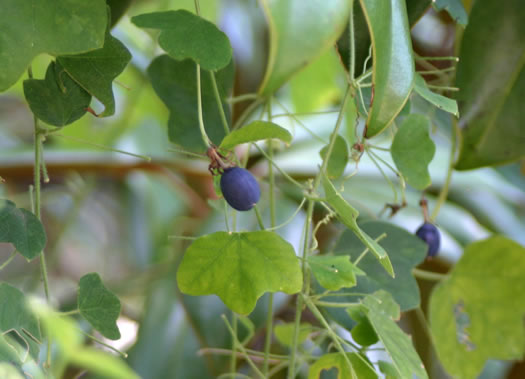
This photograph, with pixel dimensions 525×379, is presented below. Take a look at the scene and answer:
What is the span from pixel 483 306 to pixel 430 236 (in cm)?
7

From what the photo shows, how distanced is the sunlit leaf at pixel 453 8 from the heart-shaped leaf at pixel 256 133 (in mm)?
128

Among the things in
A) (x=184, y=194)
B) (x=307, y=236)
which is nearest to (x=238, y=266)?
(x=307, y=236)

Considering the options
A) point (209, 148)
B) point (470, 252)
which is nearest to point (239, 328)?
point (470, 252)

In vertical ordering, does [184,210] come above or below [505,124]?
below

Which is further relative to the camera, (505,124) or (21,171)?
(21,171)

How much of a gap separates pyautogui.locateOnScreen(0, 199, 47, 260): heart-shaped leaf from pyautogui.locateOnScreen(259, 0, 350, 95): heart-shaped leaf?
0.48 feet

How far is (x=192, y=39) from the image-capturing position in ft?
0.97

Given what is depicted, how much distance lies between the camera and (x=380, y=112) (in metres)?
0.26

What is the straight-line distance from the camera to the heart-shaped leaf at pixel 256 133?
28cm

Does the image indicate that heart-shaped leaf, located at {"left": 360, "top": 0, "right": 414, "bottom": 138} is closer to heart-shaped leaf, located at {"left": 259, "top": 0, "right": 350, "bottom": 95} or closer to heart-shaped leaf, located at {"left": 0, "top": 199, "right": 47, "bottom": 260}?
heart-shaped leaf, located at {"left": 259, "top": 0, "right": 350, "bottom": 95}

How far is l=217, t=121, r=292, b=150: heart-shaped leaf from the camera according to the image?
28 cm

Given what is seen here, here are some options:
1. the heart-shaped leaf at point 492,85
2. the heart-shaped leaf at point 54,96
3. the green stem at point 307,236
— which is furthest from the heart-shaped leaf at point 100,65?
the heart-shaped leaf at point 492,85

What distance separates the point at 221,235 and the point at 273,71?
9 centimetres

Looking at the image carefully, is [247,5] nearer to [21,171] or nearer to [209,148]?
[21,171]
